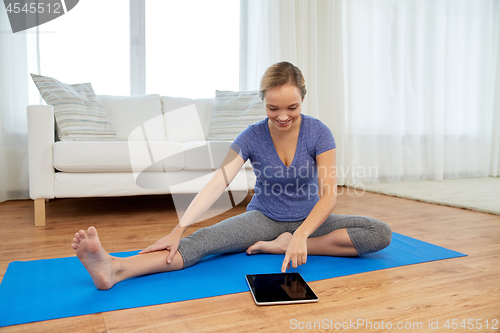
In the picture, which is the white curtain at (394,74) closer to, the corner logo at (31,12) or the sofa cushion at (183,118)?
the sofa cushion at (183,118)

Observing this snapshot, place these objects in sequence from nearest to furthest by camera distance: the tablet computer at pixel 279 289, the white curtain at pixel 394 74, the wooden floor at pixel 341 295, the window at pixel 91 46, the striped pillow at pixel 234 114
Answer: the wooden floor at pixel 341 295 → the tablet computer at pixel 279 289 → the striped pillow at pixel 234 114 → the window at pixel 91 46 → the white curtain at pixel 394 74

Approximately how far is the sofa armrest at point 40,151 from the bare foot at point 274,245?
1273 millimetres

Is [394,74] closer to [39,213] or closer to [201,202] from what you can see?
[201,202]

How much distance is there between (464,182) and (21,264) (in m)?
3.91

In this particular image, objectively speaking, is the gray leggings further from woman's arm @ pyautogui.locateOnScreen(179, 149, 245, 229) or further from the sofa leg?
the sofa leg

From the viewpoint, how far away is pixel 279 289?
3.37 ft

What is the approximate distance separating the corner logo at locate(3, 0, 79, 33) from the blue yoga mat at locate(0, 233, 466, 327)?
2216 mm

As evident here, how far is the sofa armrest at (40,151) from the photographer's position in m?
1.94

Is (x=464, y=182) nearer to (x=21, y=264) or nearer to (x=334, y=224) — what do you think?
(x=334, y=224)

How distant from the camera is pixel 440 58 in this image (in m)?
4.09

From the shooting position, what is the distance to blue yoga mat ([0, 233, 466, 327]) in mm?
931

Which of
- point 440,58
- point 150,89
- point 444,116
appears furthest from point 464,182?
point 150,89

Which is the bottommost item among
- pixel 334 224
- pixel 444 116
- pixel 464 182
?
pixel 464 182

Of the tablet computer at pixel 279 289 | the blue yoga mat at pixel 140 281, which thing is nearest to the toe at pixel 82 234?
the blue yoga mat at pixel 140 281
